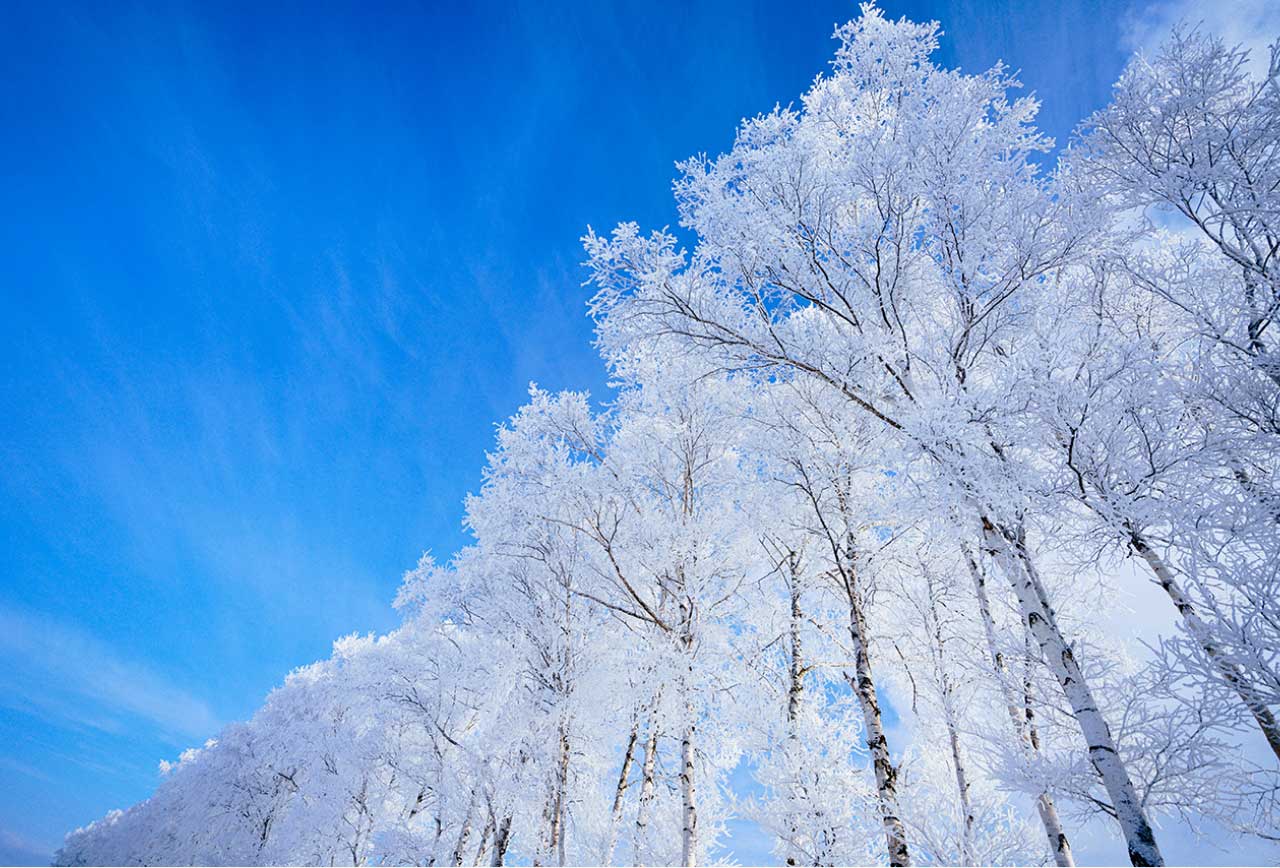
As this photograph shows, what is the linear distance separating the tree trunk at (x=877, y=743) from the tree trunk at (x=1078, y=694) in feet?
6.79

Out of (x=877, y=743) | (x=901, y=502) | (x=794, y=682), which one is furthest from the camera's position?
(x=794, y=682)

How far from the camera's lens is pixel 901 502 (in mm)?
5242

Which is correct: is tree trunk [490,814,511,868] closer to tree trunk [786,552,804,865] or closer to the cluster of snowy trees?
the cluster of snowy trees

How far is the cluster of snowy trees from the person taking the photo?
13.5 ft

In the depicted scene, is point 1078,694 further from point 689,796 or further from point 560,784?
point 560,784

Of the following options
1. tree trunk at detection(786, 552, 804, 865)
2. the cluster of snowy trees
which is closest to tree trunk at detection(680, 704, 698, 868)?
the cluster of snowy trees

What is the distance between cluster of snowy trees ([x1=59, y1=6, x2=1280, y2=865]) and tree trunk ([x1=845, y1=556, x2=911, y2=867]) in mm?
46

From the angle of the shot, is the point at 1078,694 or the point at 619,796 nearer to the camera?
the point at 1078,694

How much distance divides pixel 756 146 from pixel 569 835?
14627mm

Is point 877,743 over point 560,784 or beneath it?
beneath

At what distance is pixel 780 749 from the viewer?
741 cm

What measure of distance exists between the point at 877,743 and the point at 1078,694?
2450 mm

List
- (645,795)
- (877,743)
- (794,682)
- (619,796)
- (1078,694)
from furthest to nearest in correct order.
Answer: (619,796), (645,795), (794,682), (877,743), (1078,694)

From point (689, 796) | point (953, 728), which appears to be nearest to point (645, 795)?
point (689, 796)
